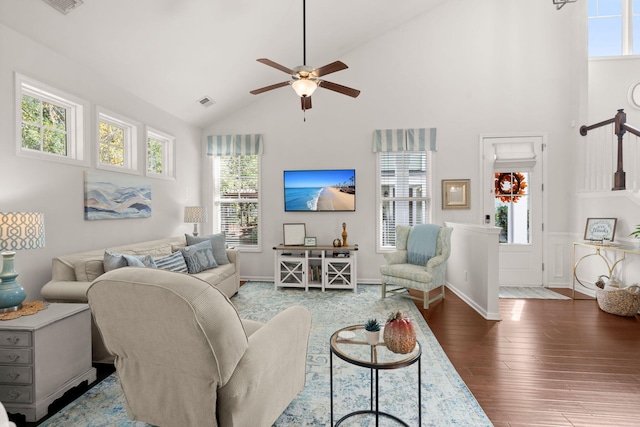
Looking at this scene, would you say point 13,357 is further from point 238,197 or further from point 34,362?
point 238,197

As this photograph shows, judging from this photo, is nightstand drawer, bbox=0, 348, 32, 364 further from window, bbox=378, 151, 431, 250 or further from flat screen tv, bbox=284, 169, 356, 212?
window, bbox=378, 151, 431, 250

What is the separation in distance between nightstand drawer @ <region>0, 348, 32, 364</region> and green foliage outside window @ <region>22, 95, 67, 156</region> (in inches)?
68.0

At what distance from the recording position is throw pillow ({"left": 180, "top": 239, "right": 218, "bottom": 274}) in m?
3.75

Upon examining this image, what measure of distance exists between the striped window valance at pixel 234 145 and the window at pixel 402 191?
210 centimetres

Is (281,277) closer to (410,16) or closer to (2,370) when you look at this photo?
(2,370)

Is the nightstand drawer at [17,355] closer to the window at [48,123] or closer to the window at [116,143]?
the window at [48,123]

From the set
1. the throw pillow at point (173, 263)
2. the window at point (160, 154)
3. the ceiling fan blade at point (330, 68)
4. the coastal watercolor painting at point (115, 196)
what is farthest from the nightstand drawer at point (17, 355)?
the ceiling fan blade at point (330, 68)

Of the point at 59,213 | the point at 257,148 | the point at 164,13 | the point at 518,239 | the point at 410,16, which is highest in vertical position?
the point at 410,16

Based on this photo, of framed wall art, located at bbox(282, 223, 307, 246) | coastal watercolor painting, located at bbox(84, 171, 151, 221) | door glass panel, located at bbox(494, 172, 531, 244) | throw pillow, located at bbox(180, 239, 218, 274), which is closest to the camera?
coastal watercolor painting, located at bbox(84, 171, 151, 221)

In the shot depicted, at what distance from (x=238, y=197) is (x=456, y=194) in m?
3.67

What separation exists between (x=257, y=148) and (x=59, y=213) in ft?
9.89

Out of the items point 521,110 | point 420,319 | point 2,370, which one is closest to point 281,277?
point 420,319

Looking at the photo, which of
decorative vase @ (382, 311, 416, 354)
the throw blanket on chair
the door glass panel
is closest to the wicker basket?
the door glass panel

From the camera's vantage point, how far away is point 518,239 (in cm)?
496
